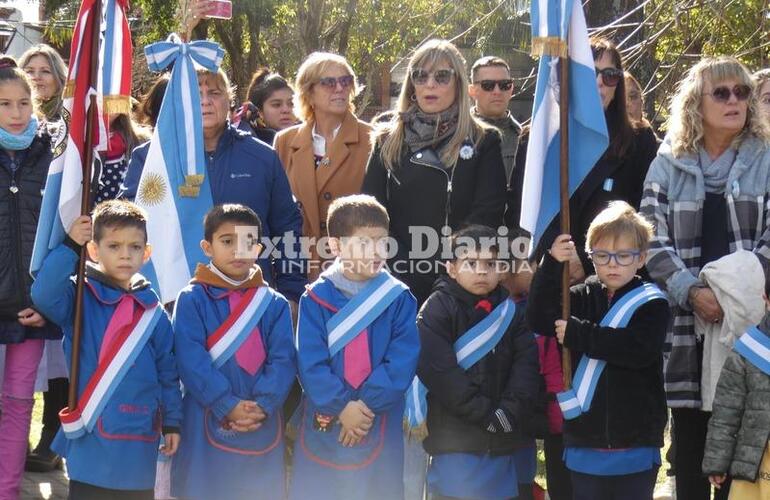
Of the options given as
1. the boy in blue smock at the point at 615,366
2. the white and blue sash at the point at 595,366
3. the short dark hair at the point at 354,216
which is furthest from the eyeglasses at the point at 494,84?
the white and blue sash at the point at 595,366

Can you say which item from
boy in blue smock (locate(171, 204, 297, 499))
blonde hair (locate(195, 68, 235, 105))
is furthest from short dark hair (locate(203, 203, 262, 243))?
blonde hair (locate(195, 68, 235, 105))

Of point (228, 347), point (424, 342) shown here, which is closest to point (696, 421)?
point (424, 342)

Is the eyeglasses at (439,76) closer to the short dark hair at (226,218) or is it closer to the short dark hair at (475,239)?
the short dark hair at (475,239)

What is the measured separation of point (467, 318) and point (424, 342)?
8.8 inches

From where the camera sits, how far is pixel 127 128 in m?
7.02

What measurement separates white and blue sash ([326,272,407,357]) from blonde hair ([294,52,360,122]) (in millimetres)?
1780

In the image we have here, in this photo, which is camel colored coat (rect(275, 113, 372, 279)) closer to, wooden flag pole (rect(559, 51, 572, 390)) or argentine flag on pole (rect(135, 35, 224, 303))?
argentine flag on pole (rect(135, 35, 224, 303))

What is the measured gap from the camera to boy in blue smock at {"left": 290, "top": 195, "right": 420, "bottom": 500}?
205 inches

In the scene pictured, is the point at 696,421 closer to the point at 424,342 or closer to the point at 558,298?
the point at 558,298

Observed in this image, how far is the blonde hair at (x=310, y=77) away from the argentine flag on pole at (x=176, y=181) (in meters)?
0.79

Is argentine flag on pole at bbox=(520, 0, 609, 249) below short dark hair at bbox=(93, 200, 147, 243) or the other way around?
the other way around

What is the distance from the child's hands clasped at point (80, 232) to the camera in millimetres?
5180

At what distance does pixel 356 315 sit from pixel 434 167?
1102mm

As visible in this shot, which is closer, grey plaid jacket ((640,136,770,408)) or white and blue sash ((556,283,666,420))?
white and blue sash ((556,283,666,420))
